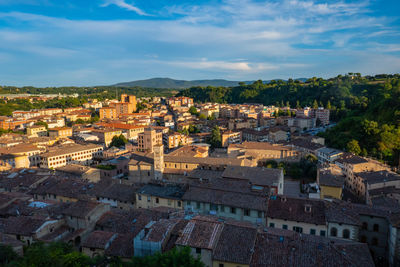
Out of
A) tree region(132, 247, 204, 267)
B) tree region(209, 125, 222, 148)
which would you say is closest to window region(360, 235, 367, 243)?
tree region(132, 247, 204, 267)

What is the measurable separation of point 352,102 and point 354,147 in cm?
4046

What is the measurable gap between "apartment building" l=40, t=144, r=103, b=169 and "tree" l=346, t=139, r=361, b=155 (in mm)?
43418

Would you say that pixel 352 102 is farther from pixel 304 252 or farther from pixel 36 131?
pixel 36 131

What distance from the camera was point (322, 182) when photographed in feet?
89.6

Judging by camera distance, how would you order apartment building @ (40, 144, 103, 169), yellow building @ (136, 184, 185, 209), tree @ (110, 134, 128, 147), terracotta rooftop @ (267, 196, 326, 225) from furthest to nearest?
tree @ (110, 134, 128, 147)
apartment building @ (40, 144, 103, 169)
yellow building @ (136, 184, 185, 209)
terracotta rooftop @ (267, 196, 326, 225)

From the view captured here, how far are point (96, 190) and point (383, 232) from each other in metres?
23.5

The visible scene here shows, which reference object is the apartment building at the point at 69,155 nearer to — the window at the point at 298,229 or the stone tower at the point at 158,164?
the stone tower at the point at 158,164

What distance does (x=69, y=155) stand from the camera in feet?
154

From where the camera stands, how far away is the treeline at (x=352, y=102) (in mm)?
43125

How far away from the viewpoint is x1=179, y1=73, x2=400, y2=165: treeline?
1698 inches

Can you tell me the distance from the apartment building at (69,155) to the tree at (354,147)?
4342 cm

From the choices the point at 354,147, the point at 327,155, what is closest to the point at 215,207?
the point at 327,155

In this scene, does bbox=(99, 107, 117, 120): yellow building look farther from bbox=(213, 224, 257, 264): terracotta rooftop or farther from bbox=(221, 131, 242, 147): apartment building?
bbox=(213, 224, 257, 264): terracotta rooftop

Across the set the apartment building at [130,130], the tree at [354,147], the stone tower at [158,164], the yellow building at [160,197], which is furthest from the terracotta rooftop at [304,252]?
the apartment building at [130,130]
